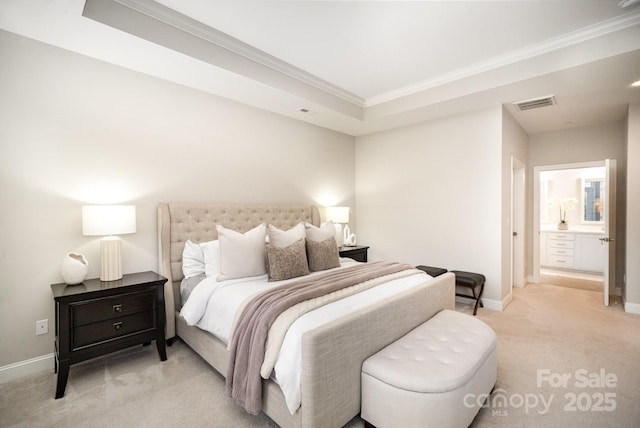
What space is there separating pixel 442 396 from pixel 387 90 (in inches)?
141

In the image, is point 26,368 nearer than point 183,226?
Yes

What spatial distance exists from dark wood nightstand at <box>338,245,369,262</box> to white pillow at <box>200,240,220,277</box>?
1906 millimetres

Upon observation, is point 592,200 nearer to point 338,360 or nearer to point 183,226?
point 338,360

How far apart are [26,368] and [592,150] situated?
24.3ft

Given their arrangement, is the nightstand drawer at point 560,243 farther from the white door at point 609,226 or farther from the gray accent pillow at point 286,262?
the gray accent pillow at point 286,262

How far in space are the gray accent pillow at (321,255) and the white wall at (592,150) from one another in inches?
164

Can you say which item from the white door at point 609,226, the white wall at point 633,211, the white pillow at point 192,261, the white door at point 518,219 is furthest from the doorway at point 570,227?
the white pillow at point 192,261

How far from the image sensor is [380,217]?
509 centimetres

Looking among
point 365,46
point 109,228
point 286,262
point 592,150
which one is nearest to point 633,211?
point 592,150

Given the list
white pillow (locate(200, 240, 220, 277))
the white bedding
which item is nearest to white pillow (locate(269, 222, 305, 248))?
the white bedding

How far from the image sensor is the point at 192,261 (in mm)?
2996

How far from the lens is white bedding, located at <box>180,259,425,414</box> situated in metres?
1.60

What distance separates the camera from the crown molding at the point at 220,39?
7.55ft

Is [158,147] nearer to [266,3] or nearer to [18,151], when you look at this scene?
[18,151]
